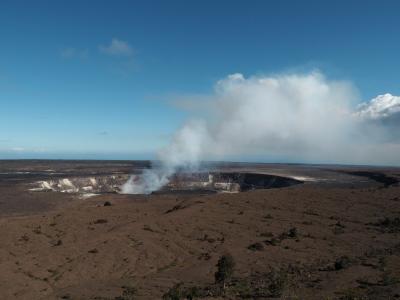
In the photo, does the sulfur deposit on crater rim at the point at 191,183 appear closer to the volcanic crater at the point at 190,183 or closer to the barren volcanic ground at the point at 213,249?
the volcanic crater at the point at 190,183

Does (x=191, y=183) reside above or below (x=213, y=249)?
above

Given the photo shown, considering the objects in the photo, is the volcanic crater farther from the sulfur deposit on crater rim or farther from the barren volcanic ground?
the barren volcanic ground

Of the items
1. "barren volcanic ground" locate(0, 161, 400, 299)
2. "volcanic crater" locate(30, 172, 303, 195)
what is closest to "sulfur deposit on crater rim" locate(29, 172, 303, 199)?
"volcanic crater" locate(30, 172, 303, 195)

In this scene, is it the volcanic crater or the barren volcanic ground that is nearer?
the barren volcanic ground

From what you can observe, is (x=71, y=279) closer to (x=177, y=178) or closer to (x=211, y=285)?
(x=211, y=285)

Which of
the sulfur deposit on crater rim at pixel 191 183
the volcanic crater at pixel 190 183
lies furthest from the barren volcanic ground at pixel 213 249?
the volcanic crater at pixel 190 183

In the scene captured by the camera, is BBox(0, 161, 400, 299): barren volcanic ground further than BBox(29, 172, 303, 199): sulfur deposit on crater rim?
No

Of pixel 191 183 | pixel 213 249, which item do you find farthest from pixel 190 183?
pixel 213 249

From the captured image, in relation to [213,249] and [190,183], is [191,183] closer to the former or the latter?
[190,183]
